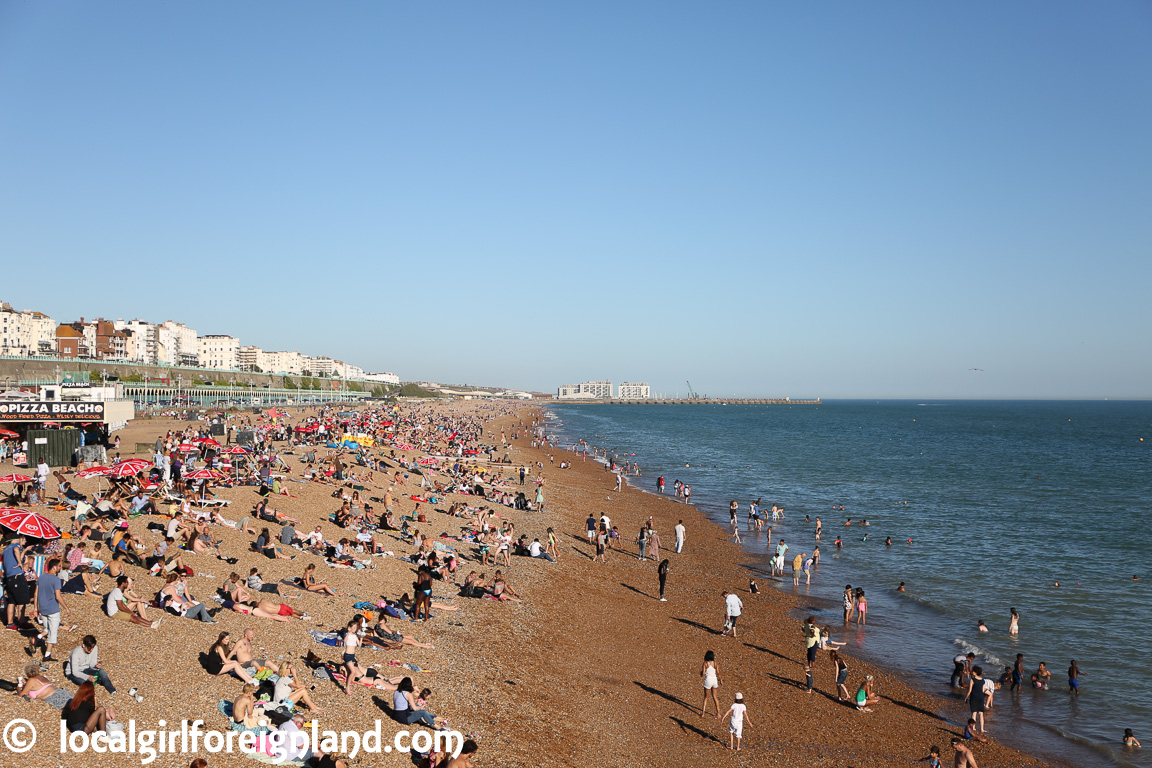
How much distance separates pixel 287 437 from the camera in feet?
135

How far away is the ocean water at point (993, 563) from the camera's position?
45.6 ft

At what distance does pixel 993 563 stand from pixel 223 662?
25.3m

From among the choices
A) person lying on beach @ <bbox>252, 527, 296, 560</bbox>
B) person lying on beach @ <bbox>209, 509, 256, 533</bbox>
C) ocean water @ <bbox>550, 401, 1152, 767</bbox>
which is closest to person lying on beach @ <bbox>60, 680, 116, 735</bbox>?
person lying on beach @ <bbox>252, 527, 296, 560</bbox>

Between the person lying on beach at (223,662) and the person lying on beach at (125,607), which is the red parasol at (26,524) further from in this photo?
the person lying on beach at (223,662)

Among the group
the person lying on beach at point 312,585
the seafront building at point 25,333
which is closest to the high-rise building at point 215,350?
the seafront building at point 25,333

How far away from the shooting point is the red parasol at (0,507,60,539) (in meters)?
12.2

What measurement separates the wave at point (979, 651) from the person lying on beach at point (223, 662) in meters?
15.5

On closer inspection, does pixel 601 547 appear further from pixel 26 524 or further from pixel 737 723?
pixel 26 524

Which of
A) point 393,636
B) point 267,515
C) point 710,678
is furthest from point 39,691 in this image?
point 267,515

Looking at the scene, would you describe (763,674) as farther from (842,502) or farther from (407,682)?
(842,502)

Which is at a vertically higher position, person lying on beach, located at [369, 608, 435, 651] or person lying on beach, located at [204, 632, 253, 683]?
person lying on beach, located at [204, 632, 253, 683]

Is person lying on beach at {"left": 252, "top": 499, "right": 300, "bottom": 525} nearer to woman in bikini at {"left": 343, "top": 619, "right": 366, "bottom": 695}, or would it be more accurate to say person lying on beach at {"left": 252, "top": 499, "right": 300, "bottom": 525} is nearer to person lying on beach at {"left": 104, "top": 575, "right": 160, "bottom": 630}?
person lying on beach at {"left": 104, "top": 575, "right": 160, "bottom": 630}

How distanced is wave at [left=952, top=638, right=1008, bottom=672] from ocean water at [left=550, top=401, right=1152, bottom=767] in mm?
59

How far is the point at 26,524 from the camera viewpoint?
40.8ft
